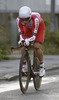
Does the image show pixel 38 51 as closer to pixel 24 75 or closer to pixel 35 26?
pixel 35 26

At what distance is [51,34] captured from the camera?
20375 millimetres

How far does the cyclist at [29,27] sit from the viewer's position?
746cm

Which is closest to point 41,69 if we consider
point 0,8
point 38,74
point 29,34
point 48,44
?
point 38,74

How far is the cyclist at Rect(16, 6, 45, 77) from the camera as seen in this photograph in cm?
746

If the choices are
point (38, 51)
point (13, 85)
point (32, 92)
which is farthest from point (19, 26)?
point (13, 85)

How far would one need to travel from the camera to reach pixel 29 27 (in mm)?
7938

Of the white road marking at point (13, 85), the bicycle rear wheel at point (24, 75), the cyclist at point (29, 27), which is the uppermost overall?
the cyclist at point (29, 27)

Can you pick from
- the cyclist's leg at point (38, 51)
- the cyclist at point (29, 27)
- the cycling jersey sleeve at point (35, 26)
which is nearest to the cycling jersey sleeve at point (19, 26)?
the cyclist at point (29, 27)

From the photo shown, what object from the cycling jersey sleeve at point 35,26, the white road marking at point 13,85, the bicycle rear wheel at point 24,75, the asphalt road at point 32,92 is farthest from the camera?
the white road marking at point 13,85

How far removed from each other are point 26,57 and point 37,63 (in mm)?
721

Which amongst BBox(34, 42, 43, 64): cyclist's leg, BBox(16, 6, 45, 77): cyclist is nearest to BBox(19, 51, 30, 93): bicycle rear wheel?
BBox(16, 6, 45, 77): cyclist

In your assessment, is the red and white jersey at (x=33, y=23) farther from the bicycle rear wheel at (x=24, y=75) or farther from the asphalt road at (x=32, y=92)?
the asphalt road at (x=32, y=92)

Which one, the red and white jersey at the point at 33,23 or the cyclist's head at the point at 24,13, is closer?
the cyclist's head at the point at 24,13

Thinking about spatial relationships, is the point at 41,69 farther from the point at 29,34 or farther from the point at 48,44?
the point at 48,44
